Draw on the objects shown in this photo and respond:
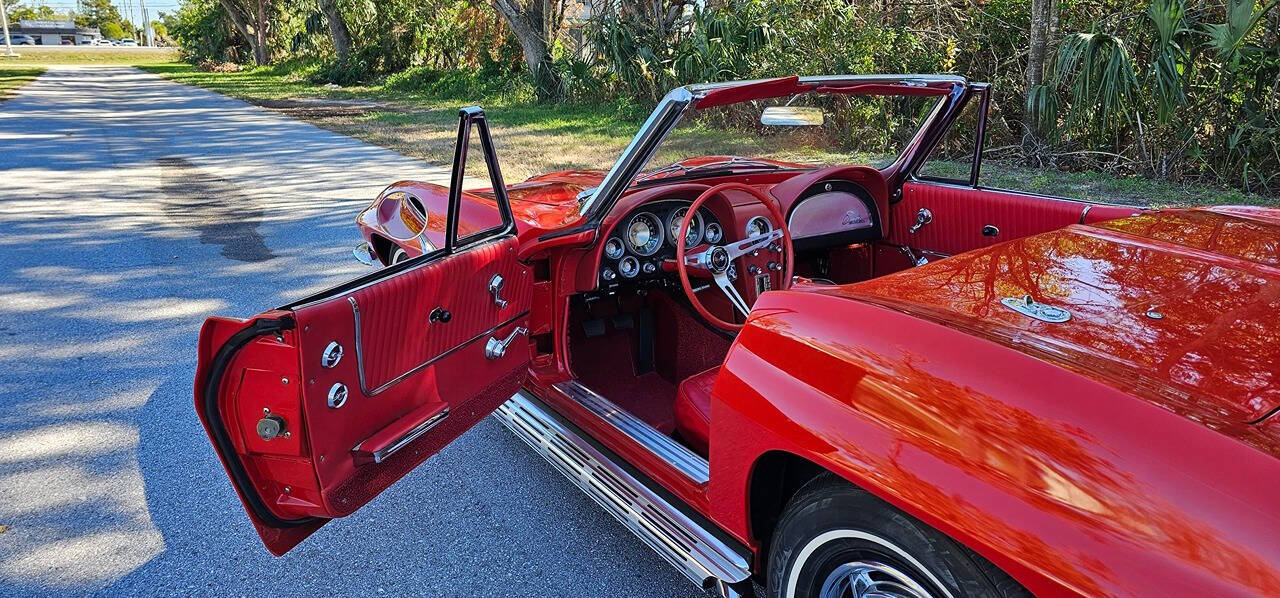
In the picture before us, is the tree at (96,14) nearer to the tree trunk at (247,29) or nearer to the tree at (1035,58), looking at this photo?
the tree trunk at (247,29)

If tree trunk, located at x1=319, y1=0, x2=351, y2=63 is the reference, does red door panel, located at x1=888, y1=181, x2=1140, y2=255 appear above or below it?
below

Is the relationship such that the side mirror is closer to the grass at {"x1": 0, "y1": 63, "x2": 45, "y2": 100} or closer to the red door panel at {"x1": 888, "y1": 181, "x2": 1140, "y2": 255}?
the red door panel at {"x1": 888, "y1": 181, "x2": 1140, "y2": 255}

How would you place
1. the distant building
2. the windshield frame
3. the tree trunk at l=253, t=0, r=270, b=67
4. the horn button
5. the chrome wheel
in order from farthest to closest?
the distant building < the tree trunk at l=253, t=0, r=270, b=67 < the horn button < the windshield frame < the chrome wheel

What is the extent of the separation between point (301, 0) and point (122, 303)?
3293 cm

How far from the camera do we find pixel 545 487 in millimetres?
3322

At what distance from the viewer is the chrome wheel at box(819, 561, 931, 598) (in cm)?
170

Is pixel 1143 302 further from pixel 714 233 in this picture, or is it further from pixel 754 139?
pixel 754 139

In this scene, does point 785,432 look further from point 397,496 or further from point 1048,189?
point 1048,189

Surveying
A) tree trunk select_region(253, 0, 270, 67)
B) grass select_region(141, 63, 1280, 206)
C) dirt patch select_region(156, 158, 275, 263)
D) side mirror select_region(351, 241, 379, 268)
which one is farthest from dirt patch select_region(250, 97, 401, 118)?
tree trunk select_region(253, 0, 270, 67)

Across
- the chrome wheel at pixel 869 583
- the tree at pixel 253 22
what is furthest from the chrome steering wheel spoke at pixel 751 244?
the tree at pixel 253 22

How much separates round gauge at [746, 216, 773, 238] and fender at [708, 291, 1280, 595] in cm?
137

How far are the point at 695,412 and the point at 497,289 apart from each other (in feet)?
2.64

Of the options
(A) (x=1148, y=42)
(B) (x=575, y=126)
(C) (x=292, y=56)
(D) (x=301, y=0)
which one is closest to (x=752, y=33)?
(B) (x=575, y=126)

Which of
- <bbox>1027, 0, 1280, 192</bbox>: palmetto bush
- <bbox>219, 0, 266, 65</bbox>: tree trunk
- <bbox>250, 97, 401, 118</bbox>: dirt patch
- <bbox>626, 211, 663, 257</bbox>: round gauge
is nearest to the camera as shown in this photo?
<bbox>626, 211, 663, 257</bbox>: round gauge
